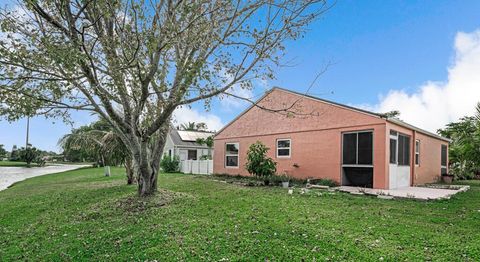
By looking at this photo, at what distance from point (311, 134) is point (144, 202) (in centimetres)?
927

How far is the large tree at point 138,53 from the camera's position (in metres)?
6.03

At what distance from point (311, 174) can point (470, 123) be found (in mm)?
20114

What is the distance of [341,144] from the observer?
1355 cm

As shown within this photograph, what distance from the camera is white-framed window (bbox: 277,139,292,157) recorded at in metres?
15.9

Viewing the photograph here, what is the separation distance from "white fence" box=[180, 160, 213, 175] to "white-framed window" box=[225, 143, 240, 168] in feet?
9.00

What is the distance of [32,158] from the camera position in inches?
1720

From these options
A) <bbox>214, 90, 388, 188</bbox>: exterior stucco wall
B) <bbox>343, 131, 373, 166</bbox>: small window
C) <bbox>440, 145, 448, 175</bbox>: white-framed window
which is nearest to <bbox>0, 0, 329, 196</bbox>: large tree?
<bbox>214, 90, 388, 188</bbox>: exterior stucco wall

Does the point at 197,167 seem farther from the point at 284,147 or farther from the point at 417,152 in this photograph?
the point at 417,152

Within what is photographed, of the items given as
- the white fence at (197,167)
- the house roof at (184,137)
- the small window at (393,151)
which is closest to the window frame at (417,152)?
the small window at (393,151)

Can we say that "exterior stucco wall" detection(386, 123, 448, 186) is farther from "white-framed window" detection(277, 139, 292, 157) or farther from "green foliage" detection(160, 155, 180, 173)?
"green foliage" detection(160, 155, 180, 173)

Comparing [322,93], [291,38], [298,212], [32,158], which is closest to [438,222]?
[298,212]

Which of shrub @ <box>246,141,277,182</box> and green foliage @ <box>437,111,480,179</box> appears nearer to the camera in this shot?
shrub @ <box>246,141,277,182</box>

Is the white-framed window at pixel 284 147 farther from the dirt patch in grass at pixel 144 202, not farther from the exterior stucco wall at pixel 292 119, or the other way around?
the dirt patch in grass at pixel 144 202

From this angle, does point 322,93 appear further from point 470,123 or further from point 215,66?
point 470,123
